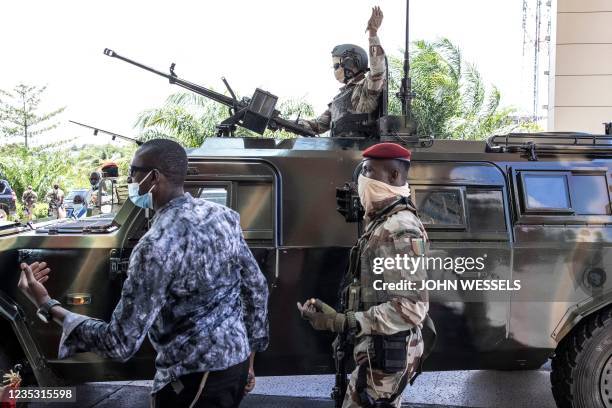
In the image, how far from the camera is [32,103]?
35.7 meters

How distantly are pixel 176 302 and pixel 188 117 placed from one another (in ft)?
45.5

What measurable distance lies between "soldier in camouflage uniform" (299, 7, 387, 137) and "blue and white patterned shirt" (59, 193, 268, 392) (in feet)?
8.95

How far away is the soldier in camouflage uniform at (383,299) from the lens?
248 cm

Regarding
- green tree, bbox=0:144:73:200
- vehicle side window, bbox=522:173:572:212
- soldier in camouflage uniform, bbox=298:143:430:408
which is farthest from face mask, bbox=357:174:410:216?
green tree, bbox=0:144:73:200

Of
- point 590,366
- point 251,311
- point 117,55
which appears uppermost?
point 117,55

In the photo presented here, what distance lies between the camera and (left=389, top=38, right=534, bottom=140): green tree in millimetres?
13969

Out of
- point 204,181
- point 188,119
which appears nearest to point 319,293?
point 204,181

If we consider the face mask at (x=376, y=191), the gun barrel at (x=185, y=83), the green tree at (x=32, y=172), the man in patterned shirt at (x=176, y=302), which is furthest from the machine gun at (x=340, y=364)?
the green tree at (x=32, y=172)

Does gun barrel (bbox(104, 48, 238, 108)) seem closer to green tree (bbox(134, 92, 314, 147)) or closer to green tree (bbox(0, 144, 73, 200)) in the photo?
green tree (bbox(134, 92, 314, 147))

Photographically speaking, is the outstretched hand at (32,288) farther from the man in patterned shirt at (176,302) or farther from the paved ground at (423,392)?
the paved ground at (423,392)

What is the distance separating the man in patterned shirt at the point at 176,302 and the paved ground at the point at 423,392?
9.57 feet

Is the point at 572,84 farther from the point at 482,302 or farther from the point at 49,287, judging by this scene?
the point at 49,287

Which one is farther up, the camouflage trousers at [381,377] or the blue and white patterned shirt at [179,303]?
the blue and white patterned shirt at [179,303]

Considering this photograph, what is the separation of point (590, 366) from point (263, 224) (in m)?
2.25
